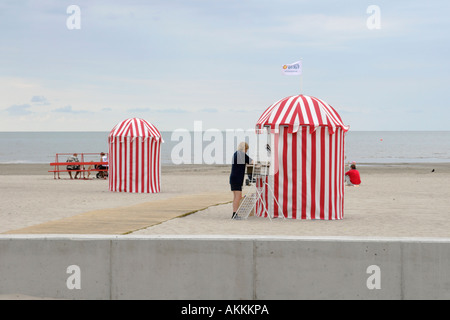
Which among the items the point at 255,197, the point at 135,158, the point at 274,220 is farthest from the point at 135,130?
the point at 274,220

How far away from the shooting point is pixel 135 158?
76.8 feet

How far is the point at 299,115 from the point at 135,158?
9915 mm

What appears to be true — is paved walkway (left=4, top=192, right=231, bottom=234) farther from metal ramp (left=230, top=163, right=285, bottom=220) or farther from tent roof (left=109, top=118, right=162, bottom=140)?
tent roof (left=109, top=118, right=162, bottom=140)

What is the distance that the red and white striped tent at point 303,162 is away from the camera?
14.6 meters

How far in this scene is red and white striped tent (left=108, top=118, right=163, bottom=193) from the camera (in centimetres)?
2331

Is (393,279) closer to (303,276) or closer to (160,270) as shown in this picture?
(303,276)

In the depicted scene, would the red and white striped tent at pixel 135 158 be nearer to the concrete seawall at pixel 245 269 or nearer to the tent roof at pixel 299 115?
the tent roof at pixel 299 115

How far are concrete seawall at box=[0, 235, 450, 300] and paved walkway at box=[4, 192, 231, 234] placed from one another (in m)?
2.84

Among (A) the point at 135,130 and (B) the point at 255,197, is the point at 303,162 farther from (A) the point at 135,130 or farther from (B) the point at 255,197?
(A) the point at 135,130

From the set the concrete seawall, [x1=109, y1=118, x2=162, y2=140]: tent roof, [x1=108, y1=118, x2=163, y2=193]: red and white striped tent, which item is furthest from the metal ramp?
[x1=109, y1=118, x2=162, y2=140]: tent roof

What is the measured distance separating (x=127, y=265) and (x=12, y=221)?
601cm

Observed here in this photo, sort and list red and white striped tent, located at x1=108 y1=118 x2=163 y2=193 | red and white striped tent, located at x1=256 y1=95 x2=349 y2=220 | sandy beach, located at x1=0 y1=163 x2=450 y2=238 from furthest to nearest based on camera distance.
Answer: red and white striped tent, located at x1=108 y1=118 x2=163 y2=193 < red and white striped tent, located at x1=256 y1=95 x2=349 y2=220 < sandy beach, located at x1=0 y1=163 x2=450 y2=238

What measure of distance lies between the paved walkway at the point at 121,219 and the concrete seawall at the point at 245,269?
2.84 meters

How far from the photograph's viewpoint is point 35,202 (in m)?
18.5
